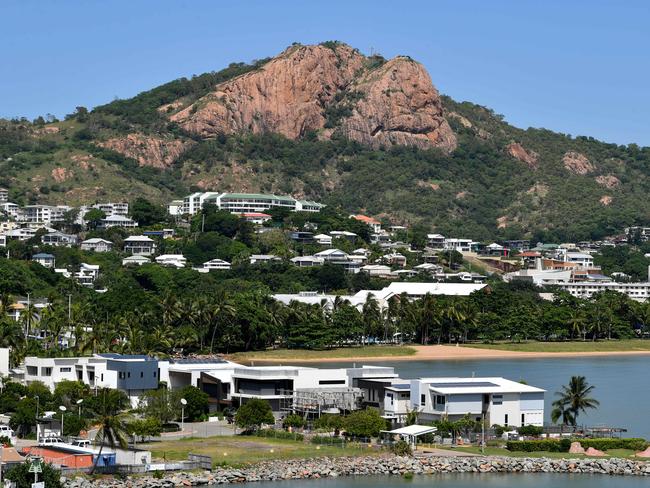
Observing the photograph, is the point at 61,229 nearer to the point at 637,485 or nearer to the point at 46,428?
the point at 46,428

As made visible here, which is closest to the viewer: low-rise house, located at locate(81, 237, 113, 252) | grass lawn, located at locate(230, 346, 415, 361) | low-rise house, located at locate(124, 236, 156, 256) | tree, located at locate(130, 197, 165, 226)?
grass lawn, located at locate(230, 346, 415, 361)

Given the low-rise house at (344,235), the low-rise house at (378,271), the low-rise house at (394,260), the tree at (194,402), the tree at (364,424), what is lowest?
the tree at (364,424)

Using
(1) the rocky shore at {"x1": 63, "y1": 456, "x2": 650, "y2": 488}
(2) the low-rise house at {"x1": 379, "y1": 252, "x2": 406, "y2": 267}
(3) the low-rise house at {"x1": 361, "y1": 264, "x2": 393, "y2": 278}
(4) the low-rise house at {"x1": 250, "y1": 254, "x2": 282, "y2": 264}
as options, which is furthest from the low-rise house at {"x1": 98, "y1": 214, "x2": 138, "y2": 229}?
(1) the rocky shore at {"x1": 63, "y1": 456, "x2": 650, "y2": 488}

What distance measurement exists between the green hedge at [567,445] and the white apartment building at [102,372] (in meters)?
20.1

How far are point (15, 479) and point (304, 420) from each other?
22.1 meters

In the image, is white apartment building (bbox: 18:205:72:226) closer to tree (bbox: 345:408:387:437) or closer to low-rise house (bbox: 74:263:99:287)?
low-rise house (bbox: 74:263:99:287)

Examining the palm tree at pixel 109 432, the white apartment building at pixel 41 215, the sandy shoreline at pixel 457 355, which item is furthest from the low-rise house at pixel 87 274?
the palm tree at pixel 109 432

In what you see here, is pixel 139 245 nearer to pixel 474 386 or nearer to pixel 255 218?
pixel 255 218

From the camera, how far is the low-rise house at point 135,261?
16562 centimetres

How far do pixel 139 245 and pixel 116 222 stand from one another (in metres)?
14.1

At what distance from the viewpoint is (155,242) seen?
180 m

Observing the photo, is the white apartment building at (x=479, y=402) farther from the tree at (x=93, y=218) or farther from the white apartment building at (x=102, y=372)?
the tree at (x=93, y=218)

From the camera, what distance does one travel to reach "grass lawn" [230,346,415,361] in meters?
115

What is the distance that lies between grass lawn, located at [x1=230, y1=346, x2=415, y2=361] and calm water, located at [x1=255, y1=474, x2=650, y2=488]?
53.1 metres
